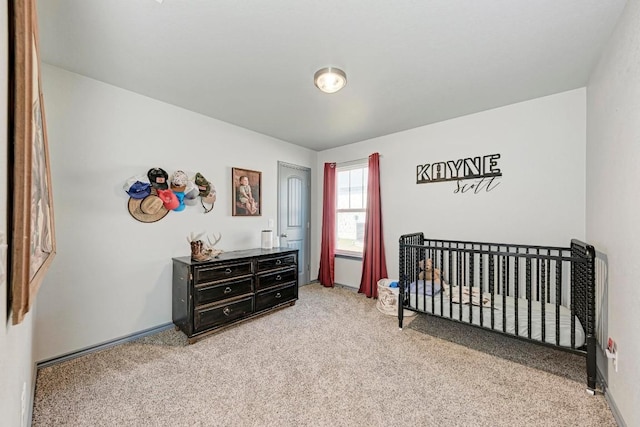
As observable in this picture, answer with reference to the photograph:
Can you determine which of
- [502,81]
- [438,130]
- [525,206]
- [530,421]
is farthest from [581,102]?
[530,421]

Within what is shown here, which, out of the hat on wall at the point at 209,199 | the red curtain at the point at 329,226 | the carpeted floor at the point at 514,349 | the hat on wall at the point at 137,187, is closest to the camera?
the carpeted floor at the point at 514,349

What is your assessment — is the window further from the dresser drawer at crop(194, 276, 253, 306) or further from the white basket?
the dresser drawer at crop(194, 276, 253, 306)

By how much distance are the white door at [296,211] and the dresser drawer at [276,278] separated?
2.39 ft

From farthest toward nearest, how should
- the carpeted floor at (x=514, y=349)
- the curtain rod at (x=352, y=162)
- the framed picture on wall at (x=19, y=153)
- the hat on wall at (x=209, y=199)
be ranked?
the curtain rod at (x=352, y=162) → the hat on wall at (x=209, y=199) → the carpeted floor at (x=514, y=349) → the framed picture on wall at (x=19, y=153)

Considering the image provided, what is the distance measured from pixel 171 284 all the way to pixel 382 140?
3226 millimetres

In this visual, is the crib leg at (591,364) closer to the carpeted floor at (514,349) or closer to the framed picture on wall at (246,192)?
the carpeted floor at (514,349)

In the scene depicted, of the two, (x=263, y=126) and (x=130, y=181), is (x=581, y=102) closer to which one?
(x=263, y=126)

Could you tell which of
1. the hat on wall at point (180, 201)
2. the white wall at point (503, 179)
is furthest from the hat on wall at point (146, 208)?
the white wall at point (503, 179)

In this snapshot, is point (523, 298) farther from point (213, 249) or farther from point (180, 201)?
point (180, 201)

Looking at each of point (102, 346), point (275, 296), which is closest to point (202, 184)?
point (275, 296)

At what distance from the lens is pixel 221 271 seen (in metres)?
2.66

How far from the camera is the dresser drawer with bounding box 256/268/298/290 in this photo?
119 inches

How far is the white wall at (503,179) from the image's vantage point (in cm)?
249

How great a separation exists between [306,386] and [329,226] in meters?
2.66
